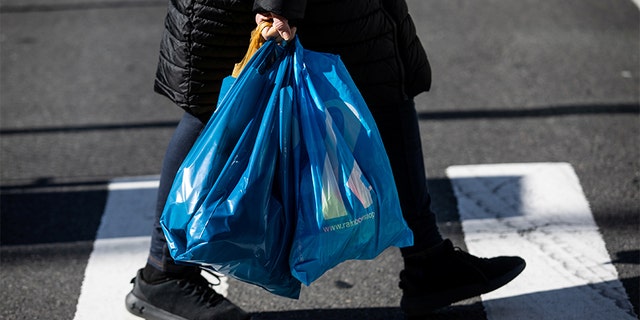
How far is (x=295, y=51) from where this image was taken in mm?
2621

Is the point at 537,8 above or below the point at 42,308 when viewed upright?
above

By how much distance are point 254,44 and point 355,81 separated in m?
0.38

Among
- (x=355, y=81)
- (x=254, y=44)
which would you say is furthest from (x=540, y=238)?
(x=254, y=44)

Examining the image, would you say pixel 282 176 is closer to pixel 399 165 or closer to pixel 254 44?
pixel 254 44

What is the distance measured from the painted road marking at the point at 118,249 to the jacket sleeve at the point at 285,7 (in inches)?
51.7

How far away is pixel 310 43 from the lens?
2.76m

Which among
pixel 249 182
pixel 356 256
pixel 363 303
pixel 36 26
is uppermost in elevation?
pixel 249 182

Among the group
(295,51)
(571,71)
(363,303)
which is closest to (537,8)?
(571,71)

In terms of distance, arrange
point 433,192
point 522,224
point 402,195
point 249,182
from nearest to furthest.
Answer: point 249,182, point 402,195, point 522,224, point 433,192

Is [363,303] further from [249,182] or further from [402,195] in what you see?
[249,182]

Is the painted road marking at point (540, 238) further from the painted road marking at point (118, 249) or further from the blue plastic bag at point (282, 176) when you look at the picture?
the painted road marking at point (118, 249)

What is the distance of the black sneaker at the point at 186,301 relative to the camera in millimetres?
3072

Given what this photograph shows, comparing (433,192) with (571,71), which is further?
(571,71)

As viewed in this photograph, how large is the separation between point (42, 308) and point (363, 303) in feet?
3.95
